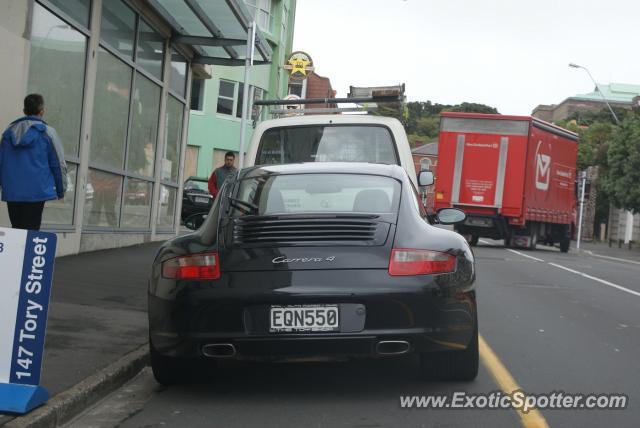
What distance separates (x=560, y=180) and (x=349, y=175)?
24340mm

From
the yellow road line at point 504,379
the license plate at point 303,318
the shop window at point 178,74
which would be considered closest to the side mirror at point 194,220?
the yellow road line at point 504,379

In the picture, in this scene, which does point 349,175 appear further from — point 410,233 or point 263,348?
point 263,348

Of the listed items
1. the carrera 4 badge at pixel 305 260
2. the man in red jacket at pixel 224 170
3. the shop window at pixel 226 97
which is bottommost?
the carrera 4 badge at pixel 305 260

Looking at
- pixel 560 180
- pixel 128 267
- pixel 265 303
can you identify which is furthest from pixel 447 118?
pixel 265 303

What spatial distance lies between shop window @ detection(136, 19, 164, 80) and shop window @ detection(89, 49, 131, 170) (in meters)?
0.75

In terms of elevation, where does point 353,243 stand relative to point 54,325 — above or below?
above

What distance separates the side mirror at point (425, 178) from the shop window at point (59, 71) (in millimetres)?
4786

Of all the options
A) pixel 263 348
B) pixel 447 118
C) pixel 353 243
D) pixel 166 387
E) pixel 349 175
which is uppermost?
pixel 447 118

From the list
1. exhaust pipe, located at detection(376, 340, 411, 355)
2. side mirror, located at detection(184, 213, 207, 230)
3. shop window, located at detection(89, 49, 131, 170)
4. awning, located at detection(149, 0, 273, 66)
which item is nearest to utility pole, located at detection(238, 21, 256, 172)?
awning, located at detection(149, 0, 273, 66)

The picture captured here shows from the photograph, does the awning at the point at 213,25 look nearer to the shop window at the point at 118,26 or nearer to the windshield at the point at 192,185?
the shop window at the point at 118,26

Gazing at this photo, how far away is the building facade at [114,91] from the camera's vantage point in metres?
10.9

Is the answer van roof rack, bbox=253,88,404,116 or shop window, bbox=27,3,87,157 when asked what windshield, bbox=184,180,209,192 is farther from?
van roof rack, bbox=253,88,404,116

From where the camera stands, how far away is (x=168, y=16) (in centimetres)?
1545

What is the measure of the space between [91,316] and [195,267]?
9.40ft
